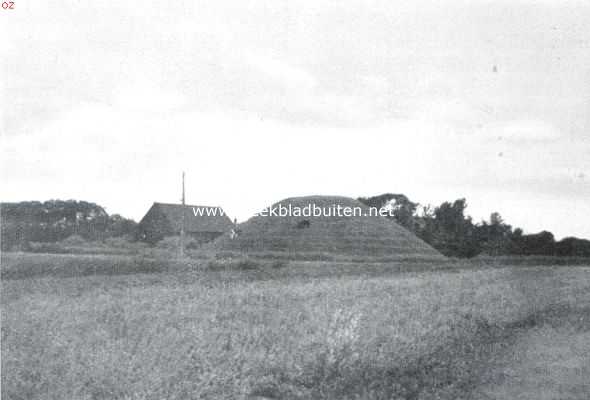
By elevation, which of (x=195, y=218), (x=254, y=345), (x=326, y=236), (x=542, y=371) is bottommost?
(x=542, y=371)

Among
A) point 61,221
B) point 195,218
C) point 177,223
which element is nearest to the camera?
point 177,223

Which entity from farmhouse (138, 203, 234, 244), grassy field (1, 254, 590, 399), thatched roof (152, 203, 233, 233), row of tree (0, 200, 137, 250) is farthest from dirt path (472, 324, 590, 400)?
thatched roof (152, 203, 233, 233)

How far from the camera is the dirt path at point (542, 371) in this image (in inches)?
351

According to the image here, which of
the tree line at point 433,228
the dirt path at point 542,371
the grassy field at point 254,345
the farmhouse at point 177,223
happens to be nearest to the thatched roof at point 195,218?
the farmhouse at point 177,223

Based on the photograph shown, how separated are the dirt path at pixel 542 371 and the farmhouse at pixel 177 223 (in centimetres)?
5388

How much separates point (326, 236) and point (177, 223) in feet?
61.1

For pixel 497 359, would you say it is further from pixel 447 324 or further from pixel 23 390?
pixel 23 390

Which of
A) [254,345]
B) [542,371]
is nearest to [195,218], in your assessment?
[542,371]

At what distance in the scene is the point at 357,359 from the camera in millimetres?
9438

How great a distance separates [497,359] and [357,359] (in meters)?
3.66

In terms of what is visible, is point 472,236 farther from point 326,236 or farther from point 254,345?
point 254,345

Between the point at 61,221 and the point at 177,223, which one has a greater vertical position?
the point at 61,221

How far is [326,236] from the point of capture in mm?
60344

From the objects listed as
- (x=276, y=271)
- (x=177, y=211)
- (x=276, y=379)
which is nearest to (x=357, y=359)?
(x=276, y=379)
